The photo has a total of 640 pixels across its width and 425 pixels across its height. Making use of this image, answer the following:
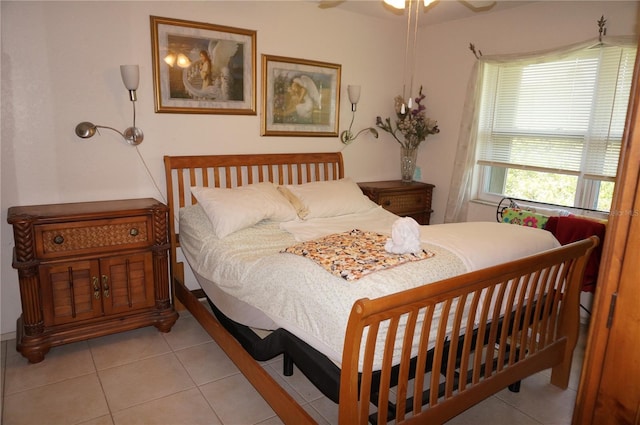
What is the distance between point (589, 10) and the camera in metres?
3.03

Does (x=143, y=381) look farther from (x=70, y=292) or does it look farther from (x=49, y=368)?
(x=70, y=292)

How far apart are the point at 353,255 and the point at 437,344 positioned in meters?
0.55

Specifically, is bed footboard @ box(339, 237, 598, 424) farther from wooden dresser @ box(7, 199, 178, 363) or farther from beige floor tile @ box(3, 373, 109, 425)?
wooden dresser @ box(7, 199, 178, 363)

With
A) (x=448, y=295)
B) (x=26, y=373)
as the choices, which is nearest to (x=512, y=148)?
(x=448, y=295)

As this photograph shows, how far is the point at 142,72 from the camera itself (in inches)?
113

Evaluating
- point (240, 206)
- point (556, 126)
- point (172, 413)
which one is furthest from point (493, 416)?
point (556, 126)

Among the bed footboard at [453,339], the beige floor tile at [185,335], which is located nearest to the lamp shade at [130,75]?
the beige floor tile at [185,335]

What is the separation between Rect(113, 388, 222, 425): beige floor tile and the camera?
2.02 meters

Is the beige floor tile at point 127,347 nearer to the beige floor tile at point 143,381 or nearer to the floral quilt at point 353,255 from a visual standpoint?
the beige floor tile at point 143,381

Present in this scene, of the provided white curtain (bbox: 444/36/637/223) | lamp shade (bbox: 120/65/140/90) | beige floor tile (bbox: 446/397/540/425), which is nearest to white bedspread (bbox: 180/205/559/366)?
beige floor tile (bbox: 446/397/540/425)

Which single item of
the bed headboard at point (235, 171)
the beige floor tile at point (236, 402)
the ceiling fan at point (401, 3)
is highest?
the ceiling fan at point (401, 3)

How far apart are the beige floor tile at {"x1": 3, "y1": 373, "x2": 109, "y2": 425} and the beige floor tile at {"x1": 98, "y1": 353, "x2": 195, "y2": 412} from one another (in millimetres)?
58

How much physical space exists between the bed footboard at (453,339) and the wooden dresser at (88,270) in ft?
5.38

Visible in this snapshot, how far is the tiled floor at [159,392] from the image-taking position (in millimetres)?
2057
